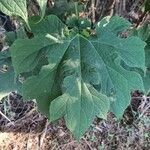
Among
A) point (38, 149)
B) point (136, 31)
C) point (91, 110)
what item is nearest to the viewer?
A: point (91, 110)

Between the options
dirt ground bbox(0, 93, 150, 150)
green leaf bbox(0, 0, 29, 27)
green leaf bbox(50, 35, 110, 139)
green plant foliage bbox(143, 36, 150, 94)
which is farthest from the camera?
dirt ground bbox(0, 93, 150, 150)

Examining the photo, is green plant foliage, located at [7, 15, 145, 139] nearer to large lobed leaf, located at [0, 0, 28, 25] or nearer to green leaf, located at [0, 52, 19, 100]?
green leaf, located at [0, 52, 19, 100]

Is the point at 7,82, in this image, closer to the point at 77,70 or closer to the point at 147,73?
the point at 77,70

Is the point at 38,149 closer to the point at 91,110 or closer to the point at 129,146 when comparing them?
the point at 129,146

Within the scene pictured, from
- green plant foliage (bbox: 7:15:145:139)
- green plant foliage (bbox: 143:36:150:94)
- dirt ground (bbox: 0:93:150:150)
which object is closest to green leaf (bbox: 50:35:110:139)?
green plant foliage (bbox: 7:15:145:139)

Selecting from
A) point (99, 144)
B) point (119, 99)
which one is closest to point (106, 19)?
point (119, 99)

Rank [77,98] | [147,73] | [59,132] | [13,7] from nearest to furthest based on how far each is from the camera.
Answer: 1. [13,7]
2. [77,98]
3. [147,73]
4. [59,132]

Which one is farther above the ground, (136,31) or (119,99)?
(136,31)

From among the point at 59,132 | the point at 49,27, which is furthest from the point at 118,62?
the point at 59,132
